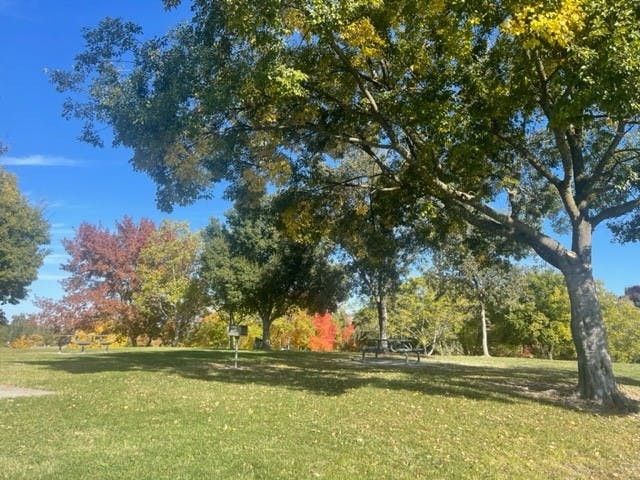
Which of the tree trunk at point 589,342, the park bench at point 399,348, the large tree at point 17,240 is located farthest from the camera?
the large tree at point 17,240

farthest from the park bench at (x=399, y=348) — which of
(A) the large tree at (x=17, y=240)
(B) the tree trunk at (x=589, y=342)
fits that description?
(A) the large tree at (x=17, y=240)

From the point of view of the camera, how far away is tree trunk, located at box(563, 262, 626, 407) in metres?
9.64

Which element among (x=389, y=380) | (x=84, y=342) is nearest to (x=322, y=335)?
(x=84, y=342)

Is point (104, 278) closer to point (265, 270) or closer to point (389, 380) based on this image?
point (265, 270)

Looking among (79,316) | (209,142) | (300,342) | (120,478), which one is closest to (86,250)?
(79,316)

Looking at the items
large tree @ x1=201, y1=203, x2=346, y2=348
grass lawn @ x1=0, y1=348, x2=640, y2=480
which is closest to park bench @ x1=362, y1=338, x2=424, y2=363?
grass lawn @ x1=0, y1=348, x2=640, y2=480

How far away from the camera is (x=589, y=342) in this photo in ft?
32.4

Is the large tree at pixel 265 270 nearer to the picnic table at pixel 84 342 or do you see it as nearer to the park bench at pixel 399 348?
the picnic table at pixel 84 342

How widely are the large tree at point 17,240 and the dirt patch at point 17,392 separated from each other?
26.8 meters

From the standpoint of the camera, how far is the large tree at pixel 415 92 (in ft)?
26.5

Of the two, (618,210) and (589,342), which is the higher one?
(618,210)

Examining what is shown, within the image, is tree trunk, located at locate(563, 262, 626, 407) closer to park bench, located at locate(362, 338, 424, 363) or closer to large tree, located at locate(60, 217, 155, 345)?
park bench, located at locate(362, 338, 424, 363)

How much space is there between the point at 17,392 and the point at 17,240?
28675 mm

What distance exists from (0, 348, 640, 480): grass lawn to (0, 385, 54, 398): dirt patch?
0.30 meters
